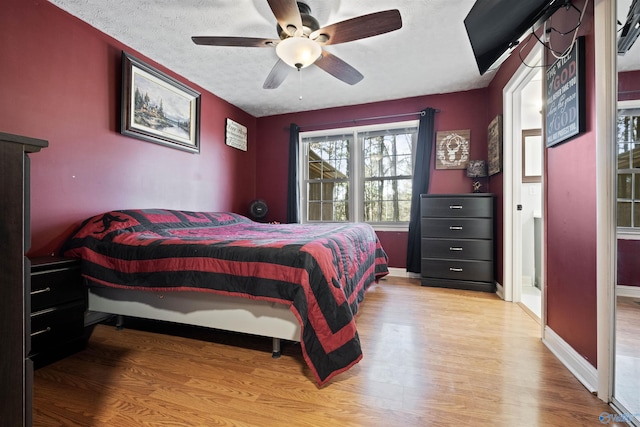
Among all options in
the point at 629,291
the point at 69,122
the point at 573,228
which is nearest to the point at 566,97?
the point at 573,228

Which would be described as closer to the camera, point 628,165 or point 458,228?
point 628,165

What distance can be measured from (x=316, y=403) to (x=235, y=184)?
140 inches

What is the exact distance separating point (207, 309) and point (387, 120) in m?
3.46

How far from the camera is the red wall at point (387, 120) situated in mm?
3711

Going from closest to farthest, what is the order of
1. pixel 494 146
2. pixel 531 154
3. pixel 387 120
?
1. pixel 494 146
2. pixel 531 154
3. pixel 387 120

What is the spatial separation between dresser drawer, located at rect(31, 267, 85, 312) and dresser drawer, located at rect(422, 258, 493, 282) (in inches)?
131

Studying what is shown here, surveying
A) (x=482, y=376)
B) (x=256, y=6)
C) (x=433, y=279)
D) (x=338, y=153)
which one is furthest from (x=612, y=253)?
(x=338, y=153)

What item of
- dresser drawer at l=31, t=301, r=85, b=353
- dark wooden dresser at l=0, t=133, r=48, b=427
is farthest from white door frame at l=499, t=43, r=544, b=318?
dresser drawer at l=31, t=301, r=85, b=353

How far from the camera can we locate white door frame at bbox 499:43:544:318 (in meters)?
2.87

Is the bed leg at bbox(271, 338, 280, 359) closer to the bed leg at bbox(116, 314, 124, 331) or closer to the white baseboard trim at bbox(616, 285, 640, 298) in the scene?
the bed leg at bbox(116, 314, 124, 331)

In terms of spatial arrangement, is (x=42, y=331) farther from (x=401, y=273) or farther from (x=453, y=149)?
(x=453, y=149)

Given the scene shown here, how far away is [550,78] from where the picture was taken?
189 centimetres

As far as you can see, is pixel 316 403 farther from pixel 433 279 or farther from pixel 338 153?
pixel 338 153

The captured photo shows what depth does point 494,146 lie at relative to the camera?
321 centimetres
